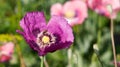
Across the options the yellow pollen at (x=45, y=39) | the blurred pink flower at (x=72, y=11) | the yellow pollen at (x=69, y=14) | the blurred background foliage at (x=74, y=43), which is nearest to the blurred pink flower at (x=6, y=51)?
the blurred background foliage at (x=74, y=43)

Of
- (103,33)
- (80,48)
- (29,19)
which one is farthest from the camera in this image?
(103,33)

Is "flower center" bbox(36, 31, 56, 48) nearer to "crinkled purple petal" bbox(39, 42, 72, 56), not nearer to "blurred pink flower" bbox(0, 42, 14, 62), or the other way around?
"crinkled purple petal" bbox(39, 42, 72, 56)

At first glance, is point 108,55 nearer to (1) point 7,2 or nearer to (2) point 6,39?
(2) point 6,39

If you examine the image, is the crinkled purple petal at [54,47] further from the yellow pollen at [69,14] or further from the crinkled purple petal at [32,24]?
the yellow pollen at [69,14]

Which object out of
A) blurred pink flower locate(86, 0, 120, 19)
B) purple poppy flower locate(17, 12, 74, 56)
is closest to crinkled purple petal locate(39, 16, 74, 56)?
purple poppy flower locate(17, 12, 74, 56)

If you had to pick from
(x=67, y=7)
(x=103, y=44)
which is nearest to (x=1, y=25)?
(x=67, y=7)
